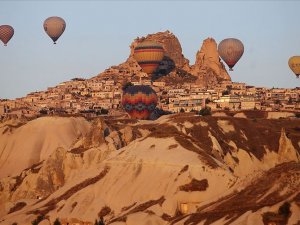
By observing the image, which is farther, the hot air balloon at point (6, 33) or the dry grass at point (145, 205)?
the hot air balloon at point (6, 33)

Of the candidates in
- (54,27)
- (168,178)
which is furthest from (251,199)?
(54,27)

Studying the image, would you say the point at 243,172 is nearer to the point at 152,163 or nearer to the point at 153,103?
the point at 152,163

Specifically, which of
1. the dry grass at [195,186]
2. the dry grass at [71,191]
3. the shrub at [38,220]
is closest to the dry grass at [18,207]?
the dry grass at [71,191]

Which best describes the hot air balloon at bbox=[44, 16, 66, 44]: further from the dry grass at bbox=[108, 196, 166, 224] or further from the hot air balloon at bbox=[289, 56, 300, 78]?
the dry grass at bbox=[108, 196, 166, 224]

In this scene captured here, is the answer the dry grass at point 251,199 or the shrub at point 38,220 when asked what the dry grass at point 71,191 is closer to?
the shrub at point 38,220

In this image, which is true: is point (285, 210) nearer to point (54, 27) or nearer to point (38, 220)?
point (38, 220)

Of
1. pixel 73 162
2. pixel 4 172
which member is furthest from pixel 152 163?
pixel 4 172

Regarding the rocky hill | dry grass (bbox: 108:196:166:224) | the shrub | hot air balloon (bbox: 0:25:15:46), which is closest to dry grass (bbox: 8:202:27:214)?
the rocky hill
